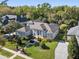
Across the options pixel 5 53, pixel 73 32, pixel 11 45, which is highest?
pixel 73 32

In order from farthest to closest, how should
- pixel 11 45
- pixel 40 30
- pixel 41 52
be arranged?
pixel 40 30 → pixel 11 45 → pixel 41 52

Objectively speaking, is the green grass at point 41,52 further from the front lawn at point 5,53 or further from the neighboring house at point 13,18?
the neighboring house at point 13,18

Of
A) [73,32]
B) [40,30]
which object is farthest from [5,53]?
[73,32]

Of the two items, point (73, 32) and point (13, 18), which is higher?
point (13, 18)

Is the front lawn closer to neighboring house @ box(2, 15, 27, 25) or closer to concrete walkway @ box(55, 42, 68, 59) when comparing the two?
neighboring house @ box(2, 15, 27, 25)

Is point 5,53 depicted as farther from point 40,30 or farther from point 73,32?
point 73,32

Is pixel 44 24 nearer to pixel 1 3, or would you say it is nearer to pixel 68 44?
pixel 68 44

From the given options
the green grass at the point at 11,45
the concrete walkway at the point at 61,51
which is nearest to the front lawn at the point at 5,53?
the green grass at the point at 11,45
